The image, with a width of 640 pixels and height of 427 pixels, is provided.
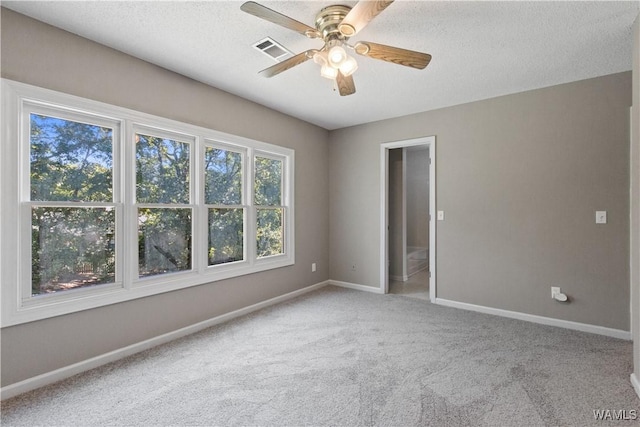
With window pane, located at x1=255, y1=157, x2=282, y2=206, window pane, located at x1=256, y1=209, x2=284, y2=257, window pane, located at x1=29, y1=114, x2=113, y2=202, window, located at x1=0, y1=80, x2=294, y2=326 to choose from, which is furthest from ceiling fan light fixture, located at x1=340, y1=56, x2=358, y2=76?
window pane, located at x1=256, y1=209, x2=284, y2=257

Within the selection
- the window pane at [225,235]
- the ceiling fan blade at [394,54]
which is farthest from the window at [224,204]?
the ceiling fan blade at [394,54]

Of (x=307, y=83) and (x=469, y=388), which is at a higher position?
(x=307, y=83)

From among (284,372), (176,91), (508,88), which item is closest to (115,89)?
(176,91)

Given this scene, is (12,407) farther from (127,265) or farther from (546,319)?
(546,319)

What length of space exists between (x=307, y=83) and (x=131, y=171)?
1.88m

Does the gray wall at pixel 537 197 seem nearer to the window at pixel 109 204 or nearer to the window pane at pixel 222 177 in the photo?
the window pane at pixel 222 177

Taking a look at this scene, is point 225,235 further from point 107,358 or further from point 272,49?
point 272,49

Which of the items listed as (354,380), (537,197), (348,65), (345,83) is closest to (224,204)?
(345,83)

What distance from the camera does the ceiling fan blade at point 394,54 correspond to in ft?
6.15

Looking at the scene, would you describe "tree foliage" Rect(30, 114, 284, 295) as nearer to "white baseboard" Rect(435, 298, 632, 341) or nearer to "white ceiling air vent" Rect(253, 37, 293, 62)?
"white ceiling air vent" Rect(253, 37, 293, 62)

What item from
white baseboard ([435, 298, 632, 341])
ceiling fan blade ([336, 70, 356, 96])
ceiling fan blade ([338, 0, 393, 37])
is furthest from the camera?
white baseboard ([435, 298, 632, 341])

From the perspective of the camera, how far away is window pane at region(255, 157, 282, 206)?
3.83 metres

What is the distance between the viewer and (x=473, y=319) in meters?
3.31

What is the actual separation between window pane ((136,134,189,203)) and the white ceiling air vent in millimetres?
1280
